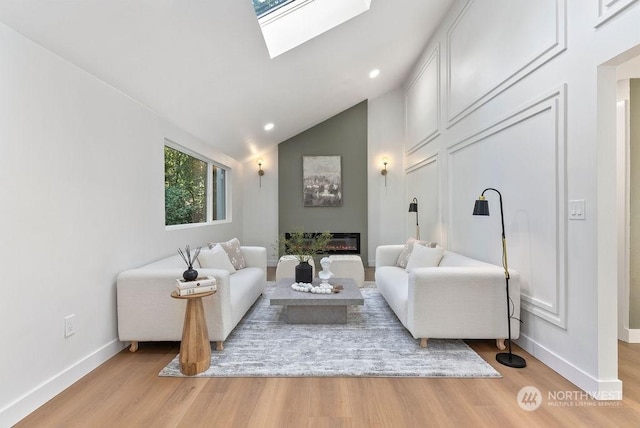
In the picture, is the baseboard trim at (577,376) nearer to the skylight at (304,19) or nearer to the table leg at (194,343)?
the table leg at (194,343)

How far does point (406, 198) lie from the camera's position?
21.2 feet

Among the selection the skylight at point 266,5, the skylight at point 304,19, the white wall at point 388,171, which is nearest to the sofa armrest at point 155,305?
the skylight at point 266,5

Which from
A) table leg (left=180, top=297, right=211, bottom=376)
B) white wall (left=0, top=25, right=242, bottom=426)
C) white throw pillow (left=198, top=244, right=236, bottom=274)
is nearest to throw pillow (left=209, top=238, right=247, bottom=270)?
white throw pillow (left=198, top=244, right=236, bottom=274)

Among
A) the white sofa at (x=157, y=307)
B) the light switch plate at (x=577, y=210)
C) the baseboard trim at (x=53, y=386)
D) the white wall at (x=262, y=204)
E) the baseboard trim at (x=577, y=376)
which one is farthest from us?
the white wall at (x=262, y=204)

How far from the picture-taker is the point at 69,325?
7.07ft

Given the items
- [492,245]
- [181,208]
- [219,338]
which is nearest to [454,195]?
[492,245]

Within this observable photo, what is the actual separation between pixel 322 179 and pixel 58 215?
16.3 feet

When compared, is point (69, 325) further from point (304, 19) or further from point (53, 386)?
point (304, 19)

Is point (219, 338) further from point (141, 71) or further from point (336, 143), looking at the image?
point (336, 143)

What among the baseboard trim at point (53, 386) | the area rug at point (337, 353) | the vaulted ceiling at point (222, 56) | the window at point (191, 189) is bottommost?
the area rug at point (337, 353)

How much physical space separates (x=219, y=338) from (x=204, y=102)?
2.44m

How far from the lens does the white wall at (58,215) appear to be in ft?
5.83

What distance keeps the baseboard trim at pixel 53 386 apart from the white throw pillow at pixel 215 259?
1.03 meters

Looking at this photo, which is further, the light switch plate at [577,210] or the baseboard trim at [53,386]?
the light switch plate at [577,210]
